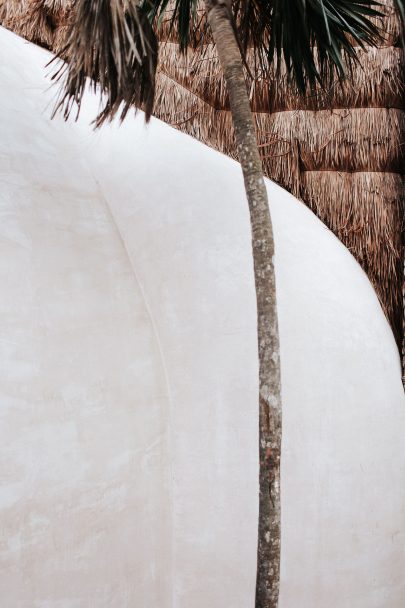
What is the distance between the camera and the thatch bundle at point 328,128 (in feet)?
14.7

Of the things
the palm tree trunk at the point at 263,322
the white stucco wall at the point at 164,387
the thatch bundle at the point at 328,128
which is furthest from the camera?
the thatch bundle at the point at 328,128

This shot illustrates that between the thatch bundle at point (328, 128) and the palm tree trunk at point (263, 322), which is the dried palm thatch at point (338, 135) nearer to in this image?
the thatch bundle at point (328, 128)

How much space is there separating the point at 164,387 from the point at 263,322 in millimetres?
1191

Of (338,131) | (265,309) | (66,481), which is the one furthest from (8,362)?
(338,131)

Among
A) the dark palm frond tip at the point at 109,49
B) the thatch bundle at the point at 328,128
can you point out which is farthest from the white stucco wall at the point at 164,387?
the dark palm frond tip at the point at 109,49

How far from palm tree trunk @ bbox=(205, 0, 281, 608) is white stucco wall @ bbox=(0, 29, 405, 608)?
1061mm

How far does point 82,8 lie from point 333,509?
308cm

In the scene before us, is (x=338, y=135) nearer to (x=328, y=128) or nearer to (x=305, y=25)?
(x=328, y=128)

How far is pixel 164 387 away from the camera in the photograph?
3.65 metres

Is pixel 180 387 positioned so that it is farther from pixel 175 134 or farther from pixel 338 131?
pixel 338 131

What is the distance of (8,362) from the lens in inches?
118

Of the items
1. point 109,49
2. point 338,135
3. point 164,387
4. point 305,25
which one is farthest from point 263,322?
point 338,135

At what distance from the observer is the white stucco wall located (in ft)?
10.1

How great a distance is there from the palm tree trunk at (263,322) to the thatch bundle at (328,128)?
1830 mm
